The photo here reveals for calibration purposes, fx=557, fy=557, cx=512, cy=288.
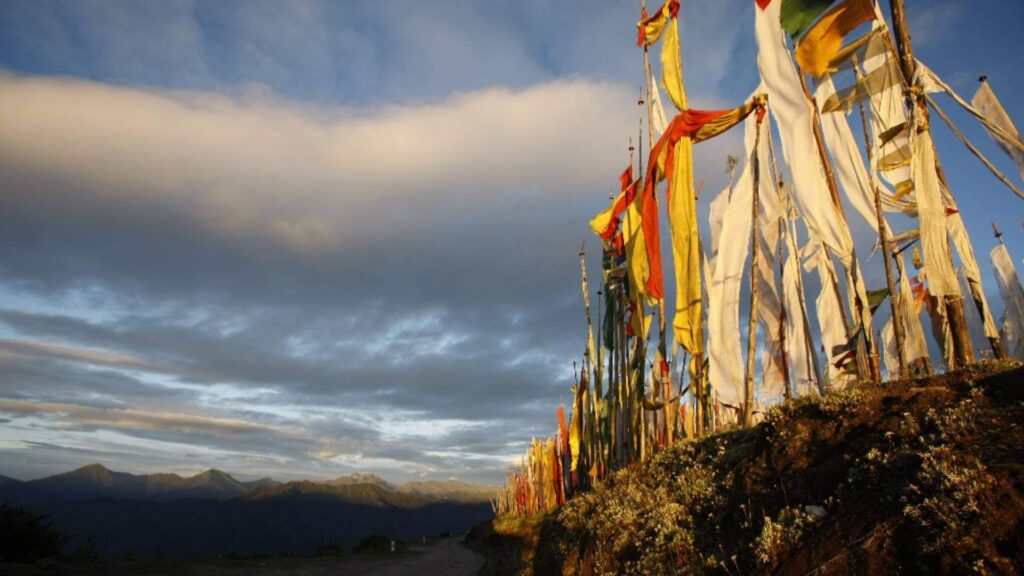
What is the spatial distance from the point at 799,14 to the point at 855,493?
7.59 m

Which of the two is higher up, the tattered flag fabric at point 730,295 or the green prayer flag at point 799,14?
the green prayer flag at point 799,14

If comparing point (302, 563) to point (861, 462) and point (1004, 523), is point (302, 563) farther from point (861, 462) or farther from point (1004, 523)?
point (1004, 523)

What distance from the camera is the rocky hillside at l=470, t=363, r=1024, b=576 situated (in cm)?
379

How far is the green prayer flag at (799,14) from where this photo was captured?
8805mm

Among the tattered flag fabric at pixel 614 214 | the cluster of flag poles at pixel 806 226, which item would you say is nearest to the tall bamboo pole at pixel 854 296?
the cluster of flag poles at pixel 806 226

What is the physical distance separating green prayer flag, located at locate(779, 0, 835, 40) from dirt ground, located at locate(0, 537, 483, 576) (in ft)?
55.2

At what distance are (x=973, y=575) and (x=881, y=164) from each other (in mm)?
7876

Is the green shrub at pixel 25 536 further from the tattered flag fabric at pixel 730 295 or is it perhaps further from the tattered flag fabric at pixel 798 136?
the tattered flag fabric at pixel 798 136

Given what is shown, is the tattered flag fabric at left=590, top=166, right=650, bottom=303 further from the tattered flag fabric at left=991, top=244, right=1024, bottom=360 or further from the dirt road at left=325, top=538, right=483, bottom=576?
the dirt road at left=325, top=538, right=483, bottom=576

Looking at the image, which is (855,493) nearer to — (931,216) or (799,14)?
(931,216)

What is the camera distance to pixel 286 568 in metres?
17.4

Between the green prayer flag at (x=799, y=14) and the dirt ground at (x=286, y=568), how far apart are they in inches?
662

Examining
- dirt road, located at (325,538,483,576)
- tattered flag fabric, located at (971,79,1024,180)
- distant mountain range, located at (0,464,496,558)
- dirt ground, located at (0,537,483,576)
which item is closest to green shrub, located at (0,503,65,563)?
dirt ground, located at (0,537,483,576)

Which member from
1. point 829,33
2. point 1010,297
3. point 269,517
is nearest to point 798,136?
point 829,33
